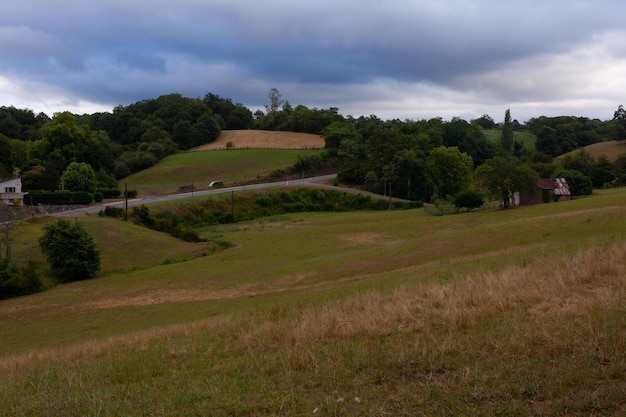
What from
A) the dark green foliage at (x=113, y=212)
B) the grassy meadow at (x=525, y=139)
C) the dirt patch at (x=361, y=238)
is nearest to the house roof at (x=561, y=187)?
the dirt patch at (x=361, y=238)

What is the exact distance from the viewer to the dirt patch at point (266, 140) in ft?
464

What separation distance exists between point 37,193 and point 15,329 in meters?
54.7

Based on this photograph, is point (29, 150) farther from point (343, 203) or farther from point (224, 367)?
point (224, 367)

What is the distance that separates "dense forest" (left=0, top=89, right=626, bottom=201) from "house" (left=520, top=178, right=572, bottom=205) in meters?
4.03

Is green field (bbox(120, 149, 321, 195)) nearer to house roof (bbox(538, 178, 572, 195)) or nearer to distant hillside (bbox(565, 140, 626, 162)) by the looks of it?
house roof (bbox(538, 178, 572, 195))

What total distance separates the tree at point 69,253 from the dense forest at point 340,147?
43.9 metres

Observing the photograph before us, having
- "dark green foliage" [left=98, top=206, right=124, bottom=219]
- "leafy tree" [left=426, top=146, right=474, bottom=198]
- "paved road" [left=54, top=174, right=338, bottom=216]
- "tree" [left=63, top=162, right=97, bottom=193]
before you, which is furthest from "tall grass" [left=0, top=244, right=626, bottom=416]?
"leafy tree" [left=426, top=146, right=474, bottom=198]

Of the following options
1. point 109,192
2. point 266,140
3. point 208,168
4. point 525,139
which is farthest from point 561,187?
point 525,139

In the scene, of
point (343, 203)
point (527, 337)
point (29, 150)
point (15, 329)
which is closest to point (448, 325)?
point (527, 337)

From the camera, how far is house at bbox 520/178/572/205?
7225 centimetres

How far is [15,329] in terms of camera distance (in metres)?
29.8

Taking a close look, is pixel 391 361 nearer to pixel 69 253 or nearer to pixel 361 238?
pixel 69 253

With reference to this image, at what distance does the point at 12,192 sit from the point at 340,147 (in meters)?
69.0

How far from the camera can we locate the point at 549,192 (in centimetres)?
7462
